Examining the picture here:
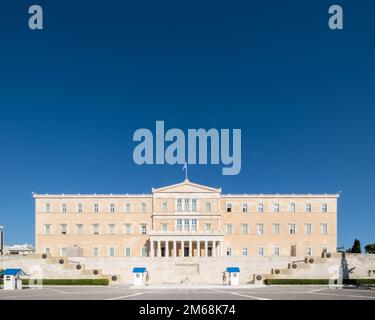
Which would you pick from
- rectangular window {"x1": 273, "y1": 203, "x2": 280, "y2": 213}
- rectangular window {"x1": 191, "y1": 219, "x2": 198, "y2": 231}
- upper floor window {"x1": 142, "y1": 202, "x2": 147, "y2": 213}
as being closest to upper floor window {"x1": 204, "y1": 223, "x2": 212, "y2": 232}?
rectangular window {"x1": 191, "y1": 219, "x2": 198, "y2": 231}

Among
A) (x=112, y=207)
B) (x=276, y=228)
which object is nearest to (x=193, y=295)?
(x=276, y=228)

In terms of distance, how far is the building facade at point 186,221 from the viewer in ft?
217

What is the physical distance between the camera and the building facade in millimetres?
66062

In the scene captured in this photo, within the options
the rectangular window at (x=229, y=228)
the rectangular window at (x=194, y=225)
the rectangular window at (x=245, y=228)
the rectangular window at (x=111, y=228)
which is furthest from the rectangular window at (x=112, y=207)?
the rectangular window at (x=245, y=228)

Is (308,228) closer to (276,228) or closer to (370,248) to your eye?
(276,228)

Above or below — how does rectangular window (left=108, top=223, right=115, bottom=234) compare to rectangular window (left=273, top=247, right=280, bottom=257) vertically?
above

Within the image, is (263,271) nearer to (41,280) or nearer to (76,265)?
(76,265)

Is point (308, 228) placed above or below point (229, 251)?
above

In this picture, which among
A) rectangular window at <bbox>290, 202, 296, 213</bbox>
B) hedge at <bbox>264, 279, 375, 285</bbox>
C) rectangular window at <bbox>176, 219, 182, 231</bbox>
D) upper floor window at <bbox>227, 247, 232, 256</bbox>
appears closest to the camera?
hedge at <bbox>264, 279, 375, 285</bbox>

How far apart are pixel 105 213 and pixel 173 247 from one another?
11258mm

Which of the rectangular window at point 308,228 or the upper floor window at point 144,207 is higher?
the upper floor window at point 144,207

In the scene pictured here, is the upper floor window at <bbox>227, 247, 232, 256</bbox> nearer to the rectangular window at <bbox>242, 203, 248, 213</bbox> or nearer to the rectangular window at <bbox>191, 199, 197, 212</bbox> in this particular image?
the rectangular window at <bbox>242, 203, 248, 213</bbox>

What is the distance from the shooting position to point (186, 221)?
6612 cm

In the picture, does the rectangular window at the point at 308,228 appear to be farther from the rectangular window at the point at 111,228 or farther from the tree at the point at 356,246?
the rectangular window at the point at 111,228
